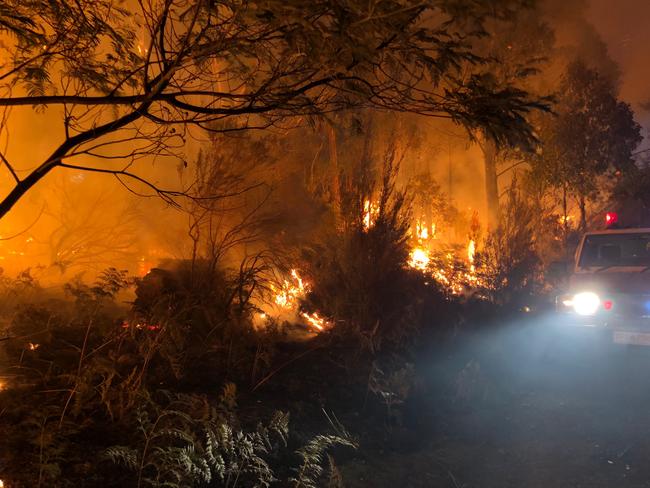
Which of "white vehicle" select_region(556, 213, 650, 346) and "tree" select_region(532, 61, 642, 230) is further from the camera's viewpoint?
"tree" select_region(532, 61, 642, 230)

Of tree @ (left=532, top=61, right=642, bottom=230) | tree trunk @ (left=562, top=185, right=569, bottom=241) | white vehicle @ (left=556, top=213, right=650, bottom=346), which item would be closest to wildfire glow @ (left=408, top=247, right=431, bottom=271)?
white vehicle @ (left=556, top=213, right=650, bottom=346)

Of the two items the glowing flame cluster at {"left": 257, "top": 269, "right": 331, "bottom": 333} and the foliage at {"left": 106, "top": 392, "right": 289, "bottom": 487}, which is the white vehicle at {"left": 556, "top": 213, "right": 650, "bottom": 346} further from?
the foliage at {"left": 106, "top": 392, "right": 289, "bottom": 487}

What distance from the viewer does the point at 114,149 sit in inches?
516

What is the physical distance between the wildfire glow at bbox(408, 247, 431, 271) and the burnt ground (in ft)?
5.04

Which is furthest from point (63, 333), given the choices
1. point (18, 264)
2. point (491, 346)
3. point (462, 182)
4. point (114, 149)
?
point (462, 182)

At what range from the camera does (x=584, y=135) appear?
16.4 m

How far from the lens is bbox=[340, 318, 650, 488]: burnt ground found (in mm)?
4504

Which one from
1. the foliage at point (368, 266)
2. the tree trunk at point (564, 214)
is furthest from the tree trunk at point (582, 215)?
the foliage at point (368, 266)

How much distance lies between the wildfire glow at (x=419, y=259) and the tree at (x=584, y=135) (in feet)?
28.1

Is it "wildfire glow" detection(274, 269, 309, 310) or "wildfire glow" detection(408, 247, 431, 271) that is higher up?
→ "wildfire glow" detection(408, 247, 431, 271)

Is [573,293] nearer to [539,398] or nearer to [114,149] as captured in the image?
[539,398]

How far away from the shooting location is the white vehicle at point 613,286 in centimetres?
654

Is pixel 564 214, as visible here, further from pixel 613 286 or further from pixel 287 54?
pixel 287 54

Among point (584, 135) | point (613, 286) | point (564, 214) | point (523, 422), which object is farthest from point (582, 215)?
point (523, 422)
